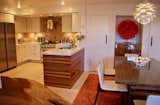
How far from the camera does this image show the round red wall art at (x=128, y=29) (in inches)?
227

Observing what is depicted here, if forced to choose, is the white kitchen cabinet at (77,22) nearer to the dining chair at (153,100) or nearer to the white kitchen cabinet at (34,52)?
the white kitchen cabinet at (34,52)

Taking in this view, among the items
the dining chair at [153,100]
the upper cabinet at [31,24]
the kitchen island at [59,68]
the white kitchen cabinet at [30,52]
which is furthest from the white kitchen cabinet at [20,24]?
the dining chair at [153,100]

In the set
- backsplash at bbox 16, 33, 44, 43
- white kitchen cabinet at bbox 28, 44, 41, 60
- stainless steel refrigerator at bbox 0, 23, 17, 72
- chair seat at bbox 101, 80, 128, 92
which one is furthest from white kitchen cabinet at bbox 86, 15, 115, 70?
backsplash at bbox 16, 33, 44, 43

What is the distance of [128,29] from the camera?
5.83m

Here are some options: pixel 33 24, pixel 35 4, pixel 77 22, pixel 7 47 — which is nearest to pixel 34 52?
pixel 33 24

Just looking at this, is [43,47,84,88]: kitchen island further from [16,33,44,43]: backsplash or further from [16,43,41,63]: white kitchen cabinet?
[16,33,44,43]: backsplash

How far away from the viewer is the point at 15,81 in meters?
1.63

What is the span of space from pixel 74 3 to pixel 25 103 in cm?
495

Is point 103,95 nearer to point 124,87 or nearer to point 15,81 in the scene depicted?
point 124,87

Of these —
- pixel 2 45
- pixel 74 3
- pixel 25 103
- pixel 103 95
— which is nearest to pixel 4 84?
pixel 25 103

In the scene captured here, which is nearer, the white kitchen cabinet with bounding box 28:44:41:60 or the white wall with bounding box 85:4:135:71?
the white wall with bounding box 85:4:135:71

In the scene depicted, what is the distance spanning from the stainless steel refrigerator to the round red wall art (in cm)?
418

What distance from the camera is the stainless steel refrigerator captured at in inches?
207

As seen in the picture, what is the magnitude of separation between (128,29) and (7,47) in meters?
4.60
